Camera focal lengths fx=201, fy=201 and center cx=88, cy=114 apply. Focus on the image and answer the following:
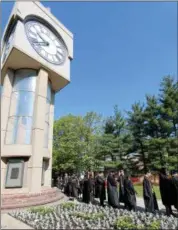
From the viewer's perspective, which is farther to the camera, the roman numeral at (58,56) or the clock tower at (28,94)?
the roman numeral at (58,56)

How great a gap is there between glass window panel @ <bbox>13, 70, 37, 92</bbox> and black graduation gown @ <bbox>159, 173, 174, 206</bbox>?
8.50 m

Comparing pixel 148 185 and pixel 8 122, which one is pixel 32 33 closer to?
pixel 8 122

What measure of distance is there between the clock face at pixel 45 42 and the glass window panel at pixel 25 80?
1.36 meters

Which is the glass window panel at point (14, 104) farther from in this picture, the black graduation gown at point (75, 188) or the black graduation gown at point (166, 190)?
the black graduation gown at point (166, 190)

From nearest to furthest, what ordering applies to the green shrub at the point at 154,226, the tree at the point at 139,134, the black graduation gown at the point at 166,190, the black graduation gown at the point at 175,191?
the green shrub at the point at 154,226
the black graduation gown at the point at 175,191
the black graduation gown at the point at 166,190
the tree at the point at 139,134

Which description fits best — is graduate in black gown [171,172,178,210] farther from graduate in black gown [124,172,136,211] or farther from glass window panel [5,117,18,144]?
glass window panel [5,117,18,144]

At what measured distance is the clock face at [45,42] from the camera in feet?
40.1

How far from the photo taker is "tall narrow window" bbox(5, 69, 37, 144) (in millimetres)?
10992

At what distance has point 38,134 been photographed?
35.9 feet

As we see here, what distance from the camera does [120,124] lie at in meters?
28.8

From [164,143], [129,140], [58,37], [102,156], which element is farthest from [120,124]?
[58,37]

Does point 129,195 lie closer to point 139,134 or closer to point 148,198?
point 148,198

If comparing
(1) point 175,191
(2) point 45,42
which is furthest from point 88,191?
(2) point 45,42

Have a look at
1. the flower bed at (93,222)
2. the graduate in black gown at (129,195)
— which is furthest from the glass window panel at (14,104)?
the graduate in black gown at (129,195)
